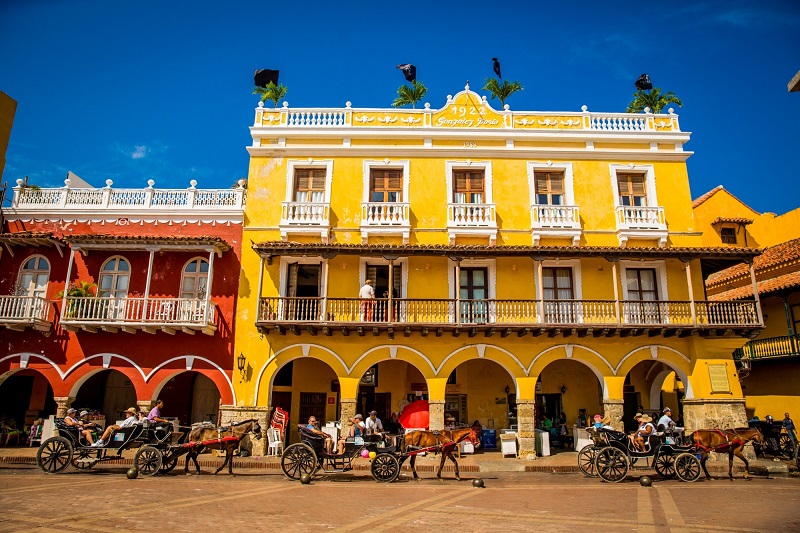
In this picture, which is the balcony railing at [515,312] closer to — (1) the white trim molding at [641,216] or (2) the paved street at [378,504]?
(1) the white trim molding at [641,216]

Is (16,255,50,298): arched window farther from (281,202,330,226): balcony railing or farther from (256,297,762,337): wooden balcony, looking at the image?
(281,202,330,226): balcony railing

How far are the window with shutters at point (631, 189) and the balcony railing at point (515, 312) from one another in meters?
4.34

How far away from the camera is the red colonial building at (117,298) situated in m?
19.1

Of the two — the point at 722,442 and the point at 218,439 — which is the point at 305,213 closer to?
the point at 218,439

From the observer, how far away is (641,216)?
20.5 m

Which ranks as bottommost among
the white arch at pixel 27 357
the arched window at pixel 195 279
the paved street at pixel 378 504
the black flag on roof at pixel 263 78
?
the paved street at pixel 378 504

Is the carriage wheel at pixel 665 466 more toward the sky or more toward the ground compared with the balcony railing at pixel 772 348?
more toward the ground

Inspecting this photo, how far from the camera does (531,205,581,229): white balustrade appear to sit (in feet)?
66.4

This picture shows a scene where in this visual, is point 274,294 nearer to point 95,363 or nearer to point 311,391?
point 311,391

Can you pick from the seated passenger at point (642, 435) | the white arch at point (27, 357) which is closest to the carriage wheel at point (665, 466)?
the seated passenger at point (642, 435)

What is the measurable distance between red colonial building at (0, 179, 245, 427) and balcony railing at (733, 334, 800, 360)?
20528 mm

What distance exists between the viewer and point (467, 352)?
62.8 feet

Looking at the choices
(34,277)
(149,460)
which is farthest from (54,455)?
(34,277)

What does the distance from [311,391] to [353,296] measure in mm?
4649
